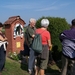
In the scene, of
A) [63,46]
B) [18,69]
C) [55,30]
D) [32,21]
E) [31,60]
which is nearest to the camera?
[63,46]

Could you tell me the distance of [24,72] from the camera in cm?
766

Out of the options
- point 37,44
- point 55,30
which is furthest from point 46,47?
point 55,30

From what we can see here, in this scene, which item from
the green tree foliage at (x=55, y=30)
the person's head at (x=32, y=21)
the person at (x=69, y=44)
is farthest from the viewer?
the green tree foliage at (x=55, y=30)

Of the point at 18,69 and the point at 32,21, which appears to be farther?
the point at 18,69

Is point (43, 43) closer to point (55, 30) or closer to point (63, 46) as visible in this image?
point (63, 46)

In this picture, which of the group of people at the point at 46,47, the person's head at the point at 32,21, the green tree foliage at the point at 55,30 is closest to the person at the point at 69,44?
the group of people at the point at 46,47

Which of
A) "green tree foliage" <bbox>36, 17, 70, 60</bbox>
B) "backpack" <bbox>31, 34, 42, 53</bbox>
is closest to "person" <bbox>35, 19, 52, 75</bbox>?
"backpack" <bbox>31, 34, 42, 53</bbox>

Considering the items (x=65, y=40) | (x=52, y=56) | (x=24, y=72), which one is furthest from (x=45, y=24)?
(x=52, y=56)

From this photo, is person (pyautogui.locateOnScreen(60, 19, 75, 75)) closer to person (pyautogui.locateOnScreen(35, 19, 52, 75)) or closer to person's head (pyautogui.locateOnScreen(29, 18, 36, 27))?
person (pyautogui.locateOnScreen(35, 19, 52, 75))

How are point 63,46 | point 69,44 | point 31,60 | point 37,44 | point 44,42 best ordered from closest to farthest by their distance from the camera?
point 69,44 < point 63,46 < point 37,44 < point 44,42 < point 31,60

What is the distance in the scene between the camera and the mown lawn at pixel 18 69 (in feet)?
24.8

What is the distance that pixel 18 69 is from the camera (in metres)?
7.92

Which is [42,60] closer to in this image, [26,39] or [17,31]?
[26,39]

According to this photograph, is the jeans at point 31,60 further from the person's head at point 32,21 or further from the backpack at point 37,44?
the backpack at point 37,44
